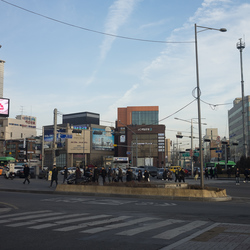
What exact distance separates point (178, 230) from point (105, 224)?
7.34 feet

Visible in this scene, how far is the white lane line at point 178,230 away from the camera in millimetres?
8672

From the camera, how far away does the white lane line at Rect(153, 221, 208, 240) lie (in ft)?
28.5

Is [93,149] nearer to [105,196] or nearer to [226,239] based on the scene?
[105,196]

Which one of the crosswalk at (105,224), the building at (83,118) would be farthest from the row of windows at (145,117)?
the crosswalk at (105,224)

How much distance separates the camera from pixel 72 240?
26.9ft

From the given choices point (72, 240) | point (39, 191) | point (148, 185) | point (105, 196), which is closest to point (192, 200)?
point (148, 185)

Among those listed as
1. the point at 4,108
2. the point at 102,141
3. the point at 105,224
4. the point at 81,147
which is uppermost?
the point at 102,141

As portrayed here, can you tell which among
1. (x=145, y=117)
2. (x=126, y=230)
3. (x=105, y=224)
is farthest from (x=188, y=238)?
(x=145, y=117)

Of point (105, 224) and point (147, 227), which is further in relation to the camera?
point (105, 224)

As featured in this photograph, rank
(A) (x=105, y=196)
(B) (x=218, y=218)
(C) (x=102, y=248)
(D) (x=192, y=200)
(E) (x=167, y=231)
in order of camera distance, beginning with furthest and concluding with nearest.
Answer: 1. (A) (x=105, y=196)
2. (D) (x=192, y=200)
3. (B) (x=218, y=218)
4. (E) (x=167, y=231)
5. (C) (x=102, y=248)

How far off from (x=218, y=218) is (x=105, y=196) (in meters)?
11.5

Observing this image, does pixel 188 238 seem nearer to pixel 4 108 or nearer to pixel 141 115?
pixel 4 108

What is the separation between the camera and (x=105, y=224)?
1055 centimetres

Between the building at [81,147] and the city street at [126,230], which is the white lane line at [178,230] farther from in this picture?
the building at [81,147]
